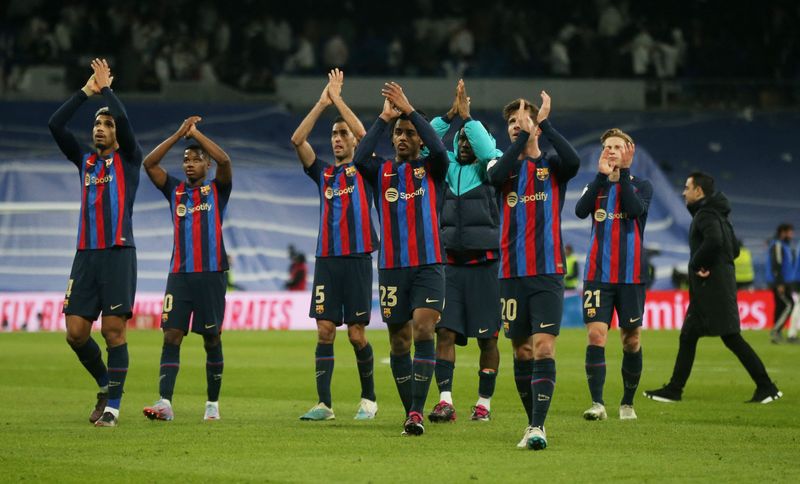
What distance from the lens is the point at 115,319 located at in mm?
11109

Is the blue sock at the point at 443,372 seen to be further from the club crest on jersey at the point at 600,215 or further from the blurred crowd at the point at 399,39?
the blurred crowd at the point at 399,39

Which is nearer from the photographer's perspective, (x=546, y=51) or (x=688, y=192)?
(x=688, y=192)

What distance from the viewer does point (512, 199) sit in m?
10.0

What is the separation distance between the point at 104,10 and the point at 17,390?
22.5m

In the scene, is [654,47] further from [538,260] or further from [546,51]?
[538,260]

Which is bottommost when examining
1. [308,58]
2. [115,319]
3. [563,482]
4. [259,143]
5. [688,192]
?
[563,482]

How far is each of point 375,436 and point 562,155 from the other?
97.3 inches

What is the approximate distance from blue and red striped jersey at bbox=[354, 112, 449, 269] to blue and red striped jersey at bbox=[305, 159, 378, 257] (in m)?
0.90

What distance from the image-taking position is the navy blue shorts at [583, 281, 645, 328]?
11820 mm

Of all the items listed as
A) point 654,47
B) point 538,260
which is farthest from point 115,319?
point 654,47

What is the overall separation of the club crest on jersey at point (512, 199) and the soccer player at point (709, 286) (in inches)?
174

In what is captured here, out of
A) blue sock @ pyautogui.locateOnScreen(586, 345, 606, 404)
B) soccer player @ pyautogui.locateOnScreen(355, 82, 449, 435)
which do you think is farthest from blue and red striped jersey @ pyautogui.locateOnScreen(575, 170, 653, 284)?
soccer player @ pyautogui.locateOnScreen(355, 82, 449, 435)

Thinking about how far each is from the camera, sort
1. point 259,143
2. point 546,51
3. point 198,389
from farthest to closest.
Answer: point 546,51, point 259,143, point 198,389

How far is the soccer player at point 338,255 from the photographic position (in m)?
11.4
